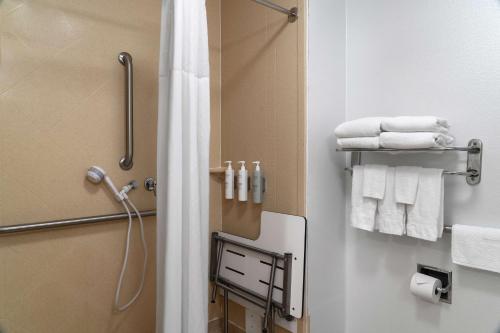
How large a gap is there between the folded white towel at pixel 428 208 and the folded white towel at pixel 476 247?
0.07 m

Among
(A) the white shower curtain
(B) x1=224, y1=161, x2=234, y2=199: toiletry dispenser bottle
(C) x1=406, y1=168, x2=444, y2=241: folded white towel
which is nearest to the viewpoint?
(A) the white shower curtain

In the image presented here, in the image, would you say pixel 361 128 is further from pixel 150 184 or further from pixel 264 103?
pixel 150 184

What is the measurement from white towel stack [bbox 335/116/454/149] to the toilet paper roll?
0.53 meters

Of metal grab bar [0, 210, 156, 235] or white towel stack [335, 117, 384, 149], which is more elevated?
white towel stack [335, 117, 384, 149]

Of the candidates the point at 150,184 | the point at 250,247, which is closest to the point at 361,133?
the point at 250,247

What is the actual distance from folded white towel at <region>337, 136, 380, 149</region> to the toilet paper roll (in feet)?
1.81

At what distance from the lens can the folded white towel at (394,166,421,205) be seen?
120 centimetres

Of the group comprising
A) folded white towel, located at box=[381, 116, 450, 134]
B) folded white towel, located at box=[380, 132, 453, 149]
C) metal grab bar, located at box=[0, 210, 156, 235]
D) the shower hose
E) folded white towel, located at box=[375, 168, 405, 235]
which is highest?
folded white towel, located at box=[381, 116, 450, 134]

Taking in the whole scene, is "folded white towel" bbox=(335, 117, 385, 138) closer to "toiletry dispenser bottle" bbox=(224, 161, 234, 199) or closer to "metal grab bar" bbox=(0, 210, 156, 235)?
"toiletry dispenser bottle" bbox=(224, 161, 234, 199)

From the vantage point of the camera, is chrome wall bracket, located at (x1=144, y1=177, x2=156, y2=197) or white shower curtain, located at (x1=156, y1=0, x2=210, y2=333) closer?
white shower curtain, located at (x1=156, y1=0, x2=210, y2=333)

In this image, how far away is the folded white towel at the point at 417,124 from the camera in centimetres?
110

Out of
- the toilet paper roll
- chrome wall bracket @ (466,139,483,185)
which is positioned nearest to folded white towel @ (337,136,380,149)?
chrome wall bracket @ (466,139,483,185)

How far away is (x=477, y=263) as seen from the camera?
3.53 feet

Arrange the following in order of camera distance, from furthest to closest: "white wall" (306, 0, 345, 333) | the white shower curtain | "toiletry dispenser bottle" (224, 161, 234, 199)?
1. "toiletry dispenser bottle" (224, 161, 234, 199)
2. "white wall" (306, 0, 345, 333)
3. the white shower curtain
